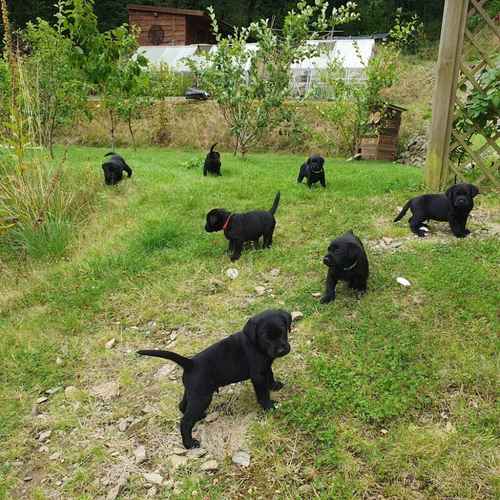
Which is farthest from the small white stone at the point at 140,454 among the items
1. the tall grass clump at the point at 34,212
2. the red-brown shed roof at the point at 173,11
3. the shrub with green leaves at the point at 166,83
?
the red-brown shed roof at the point at 173,11

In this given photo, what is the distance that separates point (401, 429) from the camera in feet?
11.1

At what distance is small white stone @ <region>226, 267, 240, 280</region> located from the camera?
5.96 meters

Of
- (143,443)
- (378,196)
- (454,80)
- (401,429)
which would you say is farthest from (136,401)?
(454,80)

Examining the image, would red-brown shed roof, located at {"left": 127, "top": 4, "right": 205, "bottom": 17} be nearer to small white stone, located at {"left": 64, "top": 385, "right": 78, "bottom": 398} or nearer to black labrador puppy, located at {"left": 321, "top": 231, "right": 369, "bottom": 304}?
black labrador puppy, located at {"left": 321, "top": 231, "right": 369, "bottom": 304}

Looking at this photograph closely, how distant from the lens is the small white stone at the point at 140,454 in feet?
11.5

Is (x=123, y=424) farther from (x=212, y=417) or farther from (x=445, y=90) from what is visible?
(x=445, y=90)

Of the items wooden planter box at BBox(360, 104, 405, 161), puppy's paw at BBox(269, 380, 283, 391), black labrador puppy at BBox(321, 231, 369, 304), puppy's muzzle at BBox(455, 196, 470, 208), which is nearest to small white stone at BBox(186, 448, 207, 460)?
puppy's paw at BBox(269, 380, 283, 391)

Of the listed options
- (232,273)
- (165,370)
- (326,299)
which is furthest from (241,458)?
(232,273)

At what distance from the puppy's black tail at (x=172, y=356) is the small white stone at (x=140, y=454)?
2.59ft

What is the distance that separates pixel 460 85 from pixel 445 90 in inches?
16.3

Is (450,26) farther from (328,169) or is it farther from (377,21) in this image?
(377,21)

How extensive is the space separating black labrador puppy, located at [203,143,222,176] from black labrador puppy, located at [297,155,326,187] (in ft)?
7.15

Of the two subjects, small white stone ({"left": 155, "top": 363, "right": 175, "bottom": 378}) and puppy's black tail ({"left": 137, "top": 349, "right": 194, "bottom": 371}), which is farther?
small white stone ({"left": 155, "top": 363, "right": 175, "bottom": 378})

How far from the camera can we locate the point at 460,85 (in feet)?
24.3
